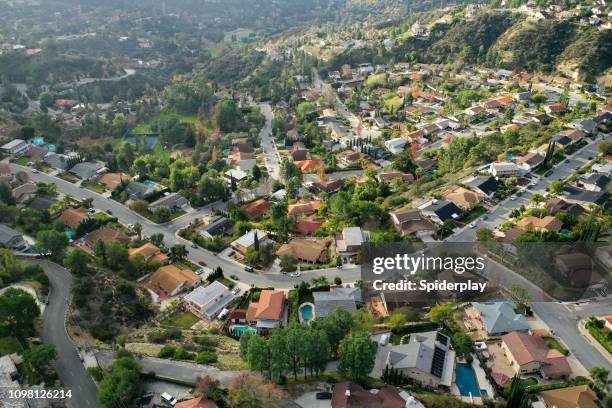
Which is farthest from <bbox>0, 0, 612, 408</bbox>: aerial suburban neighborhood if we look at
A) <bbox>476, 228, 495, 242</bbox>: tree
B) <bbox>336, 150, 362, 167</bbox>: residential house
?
<bbox>476, 228, 495, 242</bbox>: tree

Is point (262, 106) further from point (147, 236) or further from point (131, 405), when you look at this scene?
point (131, 405)

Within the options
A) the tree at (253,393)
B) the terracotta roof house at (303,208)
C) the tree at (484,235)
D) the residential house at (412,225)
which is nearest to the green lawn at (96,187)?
the terracotta roof house at (303,208)

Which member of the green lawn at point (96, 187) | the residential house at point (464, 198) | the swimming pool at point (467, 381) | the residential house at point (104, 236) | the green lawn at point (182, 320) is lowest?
the green lawn at point (182, 320)

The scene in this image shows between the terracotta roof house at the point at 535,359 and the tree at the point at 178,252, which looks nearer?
the terracotta roof house at the point at 535,359

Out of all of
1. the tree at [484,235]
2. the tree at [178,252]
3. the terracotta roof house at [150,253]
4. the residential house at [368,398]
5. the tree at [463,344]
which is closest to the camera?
the residential house at [368,398]

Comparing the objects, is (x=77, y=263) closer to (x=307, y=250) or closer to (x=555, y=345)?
(x=307, y=250)

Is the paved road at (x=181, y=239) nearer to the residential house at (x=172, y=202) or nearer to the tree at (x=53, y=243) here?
the residential house at (x=172, y=202)

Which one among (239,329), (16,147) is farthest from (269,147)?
(239,329)
